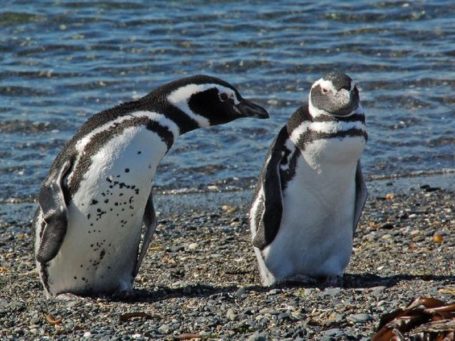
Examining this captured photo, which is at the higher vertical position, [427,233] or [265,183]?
[265,183]

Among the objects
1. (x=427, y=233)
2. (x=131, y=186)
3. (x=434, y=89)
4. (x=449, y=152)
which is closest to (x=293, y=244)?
(x=131, y=186)

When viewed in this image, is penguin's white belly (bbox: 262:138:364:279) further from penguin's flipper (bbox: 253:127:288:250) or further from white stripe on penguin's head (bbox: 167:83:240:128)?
white stripe on penguin's head (bbox: 167:83:240:128)

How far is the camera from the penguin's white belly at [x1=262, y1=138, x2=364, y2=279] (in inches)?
286

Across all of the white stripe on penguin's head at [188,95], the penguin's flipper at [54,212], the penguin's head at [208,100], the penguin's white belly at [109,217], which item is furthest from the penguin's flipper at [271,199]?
the penguin's flipper at [54,212]

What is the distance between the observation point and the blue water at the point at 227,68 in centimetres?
1195

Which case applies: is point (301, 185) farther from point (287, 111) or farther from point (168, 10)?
point (168, 10)

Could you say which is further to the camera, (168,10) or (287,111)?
(168,10)

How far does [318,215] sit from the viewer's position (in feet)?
24.6

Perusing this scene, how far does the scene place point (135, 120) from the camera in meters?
7.19

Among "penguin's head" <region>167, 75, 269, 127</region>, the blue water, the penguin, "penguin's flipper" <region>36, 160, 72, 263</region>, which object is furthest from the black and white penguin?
the blue water

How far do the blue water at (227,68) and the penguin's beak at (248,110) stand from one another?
11.5ft

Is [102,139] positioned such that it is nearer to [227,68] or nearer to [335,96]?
[335,96]

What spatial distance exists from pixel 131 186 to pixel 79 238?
18.5 inches

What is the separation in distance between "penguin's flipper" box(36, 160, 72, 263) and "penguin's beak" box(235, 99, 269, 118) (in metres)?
1.08
